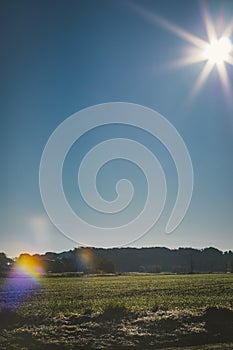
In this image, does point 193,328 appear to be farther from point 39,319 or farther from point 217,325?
point 39,319

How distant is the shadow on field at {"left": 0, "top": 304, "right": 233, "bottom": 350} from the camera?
21266 millimetres

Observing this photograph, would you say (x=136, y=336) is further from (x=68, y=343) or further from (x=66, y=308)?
(x=66, y=308)

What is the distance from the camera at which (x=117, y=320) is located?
25328mm

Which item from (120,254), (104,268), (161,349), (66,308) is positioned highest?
(120,254)

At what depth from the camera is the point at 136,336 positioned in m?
22.6

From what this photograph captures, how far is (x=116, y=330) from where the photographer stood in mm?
23219

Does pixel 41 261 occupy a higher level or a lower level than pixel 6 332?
higher

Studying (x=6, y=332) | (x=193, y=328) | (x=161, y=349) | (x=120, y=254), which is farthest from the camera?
(x=120, y=254)

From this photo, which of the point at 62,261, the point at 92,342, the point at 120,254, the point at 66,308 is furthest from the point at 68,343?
the point at 120,254

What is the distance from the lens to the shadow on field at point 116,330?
69.8 ft

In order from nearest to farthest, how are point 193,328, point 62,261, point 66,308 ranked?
point 193,328 < point 66,308 < point 62,261

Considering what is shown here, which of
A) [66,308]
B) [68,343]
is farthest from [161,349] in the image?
[66,308]

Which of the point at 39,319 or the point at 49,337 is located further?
Result: the point at 39,319

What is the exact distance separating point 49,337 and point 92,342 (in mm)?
1978
